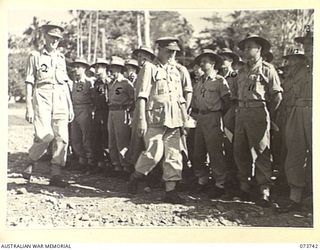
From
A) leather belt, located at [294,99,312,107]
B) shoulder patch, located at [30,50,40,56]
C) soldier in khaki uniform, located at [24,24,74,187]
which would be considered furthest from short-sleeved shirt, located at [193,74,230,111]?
shoulder patch, located at [30,50,40,56]

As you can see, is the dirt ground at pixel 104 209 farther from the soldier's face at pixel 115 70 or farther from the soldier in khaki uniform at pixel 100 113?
the soldier's face at pixel 115 70

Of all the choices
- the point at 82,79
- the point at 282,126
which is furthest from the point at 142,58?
the point at 282,126

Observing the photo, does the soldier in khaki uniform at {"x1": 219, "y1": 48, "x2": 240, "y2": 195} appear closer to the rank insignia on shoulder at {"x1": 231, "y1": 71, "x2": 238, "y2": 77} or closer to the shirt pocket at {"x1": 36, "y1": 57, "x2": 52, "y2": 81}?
the rank insignia on shoulder at {"x1": 231, "y1": 71, "x2": 238, "y2": 77}

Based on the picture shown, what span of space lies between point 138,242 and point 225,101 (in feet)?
1.94

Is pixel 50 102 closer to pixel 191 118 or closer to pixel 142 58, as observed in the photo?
pixel 142 58

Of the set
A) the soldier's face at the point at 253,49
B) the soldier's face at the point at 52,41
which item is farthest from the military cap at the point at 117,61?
the soldier's face at the point at 253,49

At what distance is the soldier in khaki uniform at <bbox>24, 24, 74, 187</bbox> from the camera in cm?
328

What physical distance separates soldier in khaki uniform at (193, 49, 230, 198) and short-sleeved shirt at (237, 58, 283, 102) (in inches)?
3.5

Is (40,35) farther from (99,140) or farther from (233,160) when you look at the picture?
(233,160)

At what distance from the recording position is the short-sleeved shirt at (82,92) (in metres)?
3.35

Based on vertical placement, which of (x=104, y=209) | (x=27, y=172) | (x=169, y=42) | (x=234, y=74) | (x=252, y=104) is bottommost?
(x=104, y=209)

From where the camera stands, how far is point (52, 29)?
3.27 m

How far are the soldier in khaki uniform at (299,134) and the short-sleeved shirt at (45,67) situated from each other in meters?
0.81

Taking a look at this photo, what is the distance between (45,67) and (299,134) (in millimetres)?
933
